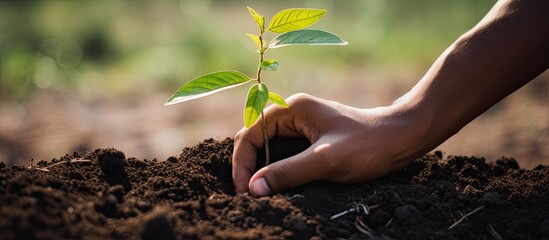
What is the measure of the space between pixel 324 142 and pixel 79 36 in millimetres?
5239

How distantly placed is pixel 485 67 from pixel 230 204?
101cm

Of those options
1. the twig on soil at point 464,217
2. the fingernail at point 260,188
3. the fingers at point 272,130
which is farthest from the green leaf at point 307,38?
the twig on soil at point 464,217

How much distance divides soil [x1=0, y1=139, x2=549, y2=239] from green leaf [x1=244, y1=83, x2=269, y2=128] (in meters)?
0.25

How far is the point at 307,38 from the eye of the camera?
7.23 feet

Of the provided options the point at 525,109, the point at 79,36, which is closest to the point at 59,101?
the point at 79,36

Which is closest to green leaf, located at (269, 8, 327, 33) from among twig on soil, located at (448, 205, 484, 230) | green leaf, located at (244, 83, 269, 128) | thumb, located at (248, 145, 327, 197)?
green leaf, located at (244, 83, 269, 128)

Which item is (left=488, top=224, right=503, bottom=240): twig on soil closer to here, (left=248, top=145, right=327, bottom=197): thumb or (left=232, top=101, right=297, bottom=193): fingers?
(left=248, top=145, right=327, bottom=197): thumb

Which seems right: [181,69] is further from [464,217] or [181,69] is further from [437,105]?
[464,217]

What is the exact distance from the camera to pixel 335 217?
209 cm

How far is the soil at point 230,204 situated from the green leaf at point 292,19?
0.49 metres

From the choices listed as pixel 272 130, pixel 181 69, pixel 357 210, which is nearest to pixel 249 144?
pixel 272 130

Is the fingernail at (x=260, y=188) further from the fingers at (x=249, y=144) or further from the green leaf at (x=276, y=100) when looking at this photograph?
the green leaf at (x=276, y=100)

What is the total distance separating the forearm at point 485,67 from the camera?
239 cm

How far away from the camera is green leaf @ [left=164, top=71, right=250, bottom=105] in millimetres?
2207
